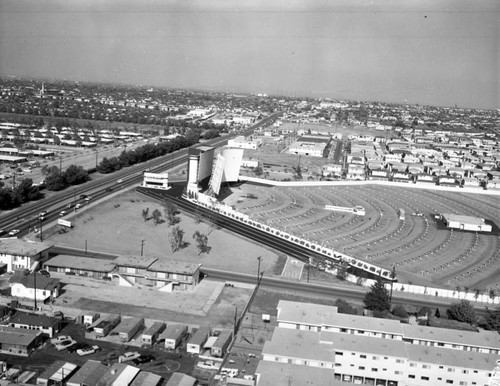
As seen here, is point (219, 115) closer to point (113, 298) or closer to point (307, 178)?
point (307, 178)

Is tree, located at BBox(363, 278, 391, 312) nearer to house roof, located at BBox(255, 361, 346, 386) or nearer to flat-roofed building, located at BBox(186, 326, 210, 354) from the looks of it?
house roof, located at BBox(255, 361, 346, 386)

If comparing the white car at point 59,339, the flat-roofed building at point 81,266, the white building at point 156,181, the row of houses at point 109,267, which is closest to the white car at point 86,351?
the white car at point 59,339

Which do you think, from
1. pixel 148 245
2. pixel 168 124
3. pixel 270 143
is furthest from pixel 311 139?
pixel 148 245

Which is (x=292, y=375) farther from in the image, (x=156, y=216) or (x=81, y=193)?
(x=81, y=193)

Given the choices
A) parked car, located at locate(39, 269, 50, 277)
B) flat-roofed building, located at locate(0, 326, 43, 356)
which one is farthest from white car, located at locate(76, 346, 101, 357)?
parked car, located at locate(39, 269, 50, 277)

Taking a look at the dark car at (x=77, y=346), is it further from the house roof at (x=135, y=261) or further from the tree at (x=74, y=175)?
the tree at (x=74, y=175)

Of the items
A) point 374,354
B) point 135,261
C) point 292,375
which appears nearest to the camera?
point 292,375

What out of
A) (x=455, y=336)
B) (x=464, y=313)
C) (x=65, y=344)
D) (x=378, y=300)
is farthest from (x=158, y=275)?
(x=464, y=313)

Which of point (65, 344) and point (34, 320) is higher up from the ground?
point (34, 320)

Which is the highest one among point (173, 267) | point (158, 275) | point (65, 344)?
point (173, 267)
